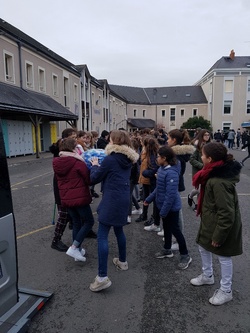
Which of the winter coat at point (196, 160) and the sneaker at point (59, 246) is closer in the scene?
the sneaker at point (59, 246)

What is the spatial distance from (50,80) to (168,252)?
78.5 ft

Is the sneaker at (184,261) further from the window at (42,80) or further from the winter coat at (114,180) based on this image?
the window at (42,80)

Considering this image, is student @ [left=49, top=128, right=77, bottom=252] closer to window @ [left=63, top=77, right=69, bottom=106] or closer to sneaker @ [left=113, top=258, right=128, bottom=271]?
sneaker @ [left=113, top=258, right=128, bottom=271]

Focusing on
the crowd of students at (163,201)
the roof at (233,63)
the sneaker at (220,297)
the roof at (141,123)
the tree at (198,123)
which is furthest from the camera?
the roof at (141,123)

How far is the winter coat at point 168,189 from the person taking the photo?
3.49 meters

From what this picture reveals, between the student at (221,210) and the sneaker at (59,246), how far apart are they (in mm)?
2157

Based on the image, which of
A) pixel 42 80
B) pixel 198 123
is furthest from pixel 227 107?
pixel 42 80

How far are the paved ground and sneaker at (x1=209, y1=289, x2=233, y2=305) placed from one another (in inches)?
2.1

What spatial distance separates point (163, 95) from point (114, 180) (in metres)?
66.6

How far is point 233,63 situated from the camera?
52.9m

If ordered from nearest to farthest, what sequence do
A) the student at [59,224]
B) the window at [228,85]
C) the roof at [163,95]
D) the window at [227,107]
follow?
1. the student at [59,224]
2. the window at [228,85]
3. the window at [227,107]
4. the roof at [163,95]

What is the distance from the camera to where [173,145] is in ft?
15.5

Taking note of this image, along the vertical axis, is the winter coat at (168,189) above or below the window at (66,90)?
below

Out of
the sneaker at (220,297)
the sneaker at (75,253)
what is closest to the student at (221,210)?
the sneaker at (220,297)
